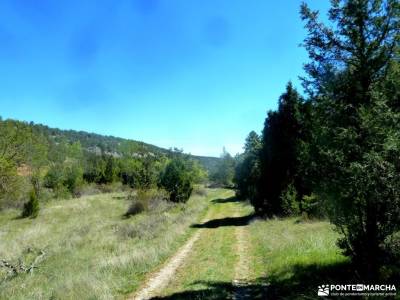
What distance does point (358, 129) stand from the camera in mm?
8734

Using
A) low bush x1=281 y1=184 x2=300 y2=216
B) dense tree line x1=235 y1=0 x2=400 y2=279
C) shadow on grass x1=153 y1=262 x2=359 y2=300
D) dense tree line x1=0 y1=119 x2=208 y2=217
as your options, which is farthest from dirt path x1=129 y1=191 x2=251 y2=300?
dense tree line x1=0 y1=119 x2=208 y2=217

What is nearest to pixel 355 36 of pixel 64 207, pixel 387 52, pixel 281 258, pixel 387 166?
pixel 387 52

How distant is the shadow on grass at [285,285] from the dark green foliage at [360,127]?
815 millimetres

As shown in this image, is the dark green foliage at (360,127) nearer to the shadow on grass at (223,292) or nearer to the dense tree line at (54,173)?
the shadow on grass at (223,292)

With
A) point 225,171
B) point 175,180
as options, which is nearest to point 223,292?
point 175,180

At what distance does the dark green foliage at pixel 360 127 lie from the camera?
8.35 meters

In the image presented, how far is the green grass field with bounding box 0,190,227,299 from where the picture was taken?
1202 centimetres

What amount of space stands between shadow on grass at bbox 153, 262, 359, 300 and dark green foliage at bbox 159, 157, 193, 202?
33866 mm

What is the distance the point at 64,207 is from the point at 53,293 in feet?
116

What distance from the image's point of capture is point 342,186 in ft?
29.1

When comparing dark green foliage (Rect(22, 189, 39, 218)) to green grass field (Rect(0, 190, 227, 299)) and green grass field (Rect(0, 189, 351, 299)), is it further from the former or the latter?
green grass field (Rect(0, 189, 351, 299))

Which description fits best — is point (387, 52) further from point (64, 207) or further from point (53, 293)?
point (64, 207)

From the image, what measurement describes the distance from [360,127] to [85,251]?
1601cm

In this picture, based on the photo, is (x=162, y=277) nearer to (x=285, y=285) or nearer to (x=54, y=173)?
(x=285, y=285)
